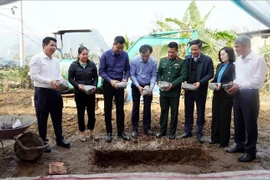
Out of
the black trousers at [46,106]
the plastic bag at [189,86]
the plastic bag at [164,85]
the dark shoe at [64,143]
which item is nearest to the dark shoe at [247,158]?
the plastic bag at [189,86]

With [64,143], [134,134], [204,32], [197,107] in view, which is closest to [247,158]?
[197,107]

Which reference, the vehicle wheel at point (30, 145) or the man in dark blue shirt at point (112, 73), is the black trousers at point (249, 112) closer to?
the man in dark blue shirt at point (112, 73)

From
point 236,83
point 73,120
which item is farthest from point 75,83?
point 236,83

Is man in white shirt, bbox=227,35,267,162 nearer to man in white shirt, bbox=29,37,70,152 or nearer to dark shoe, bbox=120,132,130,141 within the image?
dark shoe, bbox=120,132,130,141

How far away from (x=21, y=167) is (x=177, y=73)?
2.72 meters

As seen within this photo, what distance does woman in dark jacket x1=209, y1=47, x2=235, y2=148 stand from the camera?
13.8 ft

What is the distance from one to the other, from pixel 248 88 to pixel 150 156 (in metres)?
1.77

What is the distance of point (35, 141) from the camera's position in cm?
366

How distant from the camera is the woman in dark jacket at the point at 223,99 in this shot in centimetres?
420

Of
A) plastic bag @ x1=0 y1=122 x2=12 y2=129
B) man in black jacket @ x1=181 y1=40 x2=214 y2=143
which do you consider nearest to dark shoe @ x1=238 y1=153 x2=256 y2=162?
man in black jacket @ x1=181 y1=40 x2=214 y2=143

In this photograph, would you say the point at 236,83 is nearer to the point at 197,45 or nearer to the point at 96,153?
the point at 197,45

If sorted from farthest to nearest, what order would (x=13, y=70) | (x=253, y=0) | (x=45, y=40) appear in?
(x=13, y=70), (x=45, y=40), (x=253, y=0)

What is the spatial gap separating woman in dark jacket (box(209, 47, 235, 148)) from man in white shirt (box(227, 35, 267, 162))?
0.31 m

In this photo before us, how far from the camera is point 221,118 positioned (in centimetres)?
436
